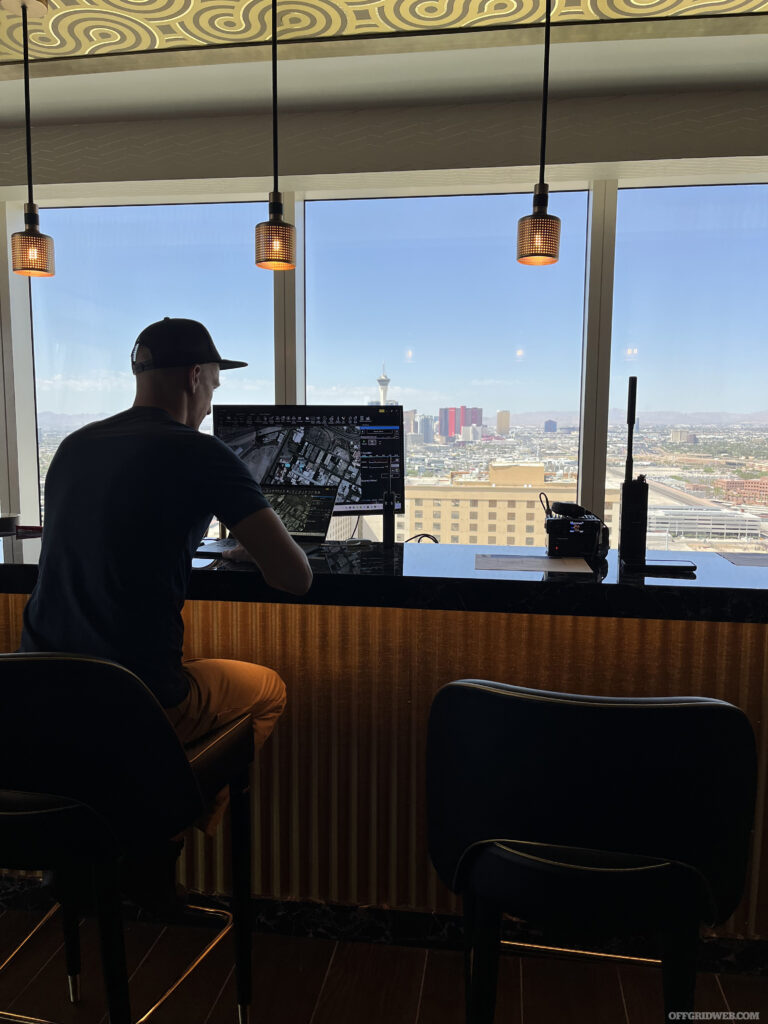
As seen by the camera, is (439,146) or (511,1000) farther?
(439,146)

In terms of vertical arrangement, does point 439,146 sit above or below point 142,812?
above

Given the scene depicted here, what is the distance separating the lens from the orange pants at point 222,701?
1303 millimetres

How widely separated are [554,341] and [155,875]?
2.72 meters

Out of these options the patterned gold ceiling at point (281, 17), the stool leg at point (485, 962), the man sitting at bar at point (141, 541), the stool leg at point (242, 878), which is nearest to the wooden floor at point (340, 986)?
the stool leg at point (242, 878)

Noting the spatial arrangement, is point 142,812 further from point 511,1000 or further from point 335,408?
point 335,408

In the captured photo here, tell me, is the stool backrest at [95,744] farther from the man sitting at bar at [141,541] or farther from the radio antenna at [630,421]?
the radio antenna at [630,421]

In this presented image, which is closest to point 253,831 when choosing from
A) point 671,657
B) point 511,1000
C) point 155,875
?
point 155,875

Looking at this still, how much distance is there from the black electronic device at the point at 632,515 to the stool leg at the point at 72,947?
4.98 ft

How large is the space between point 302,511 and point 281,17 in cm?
182

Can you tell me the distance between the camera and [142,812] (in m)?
1.07

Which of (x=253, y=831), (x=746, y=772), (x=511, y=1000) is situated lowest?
(x=511, y=1000)

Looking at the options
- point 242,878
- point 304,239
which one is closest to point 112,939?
point 242,878

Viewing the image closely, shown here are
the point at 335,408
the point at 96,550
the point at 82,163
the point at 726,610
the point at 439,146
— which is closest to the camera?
the point at 96,550

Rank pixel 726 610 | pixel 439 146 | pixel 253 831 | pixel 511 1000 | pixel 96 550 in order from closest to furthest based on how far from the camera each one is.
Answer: pixel 96 550 < pixel 726 610 < pixel 511 1000 < pixel 253 831 < pixel 439 146
